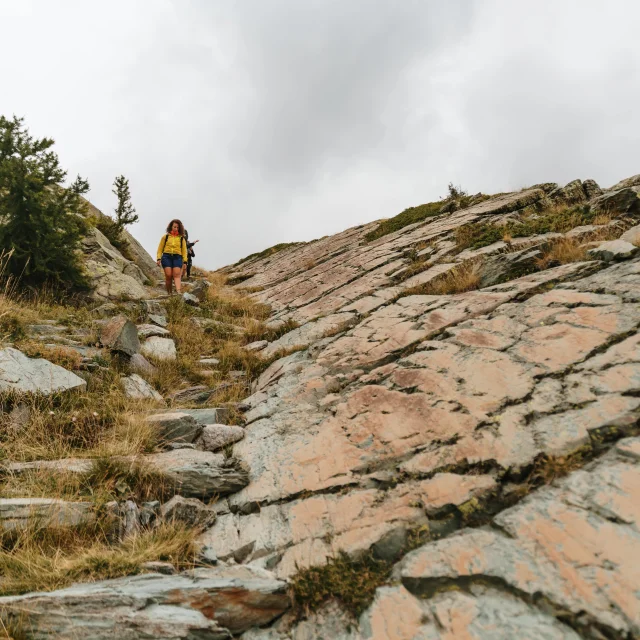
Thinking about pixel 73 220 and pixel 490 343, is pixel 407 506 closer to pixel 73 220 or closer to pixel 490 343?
pixel 490 343

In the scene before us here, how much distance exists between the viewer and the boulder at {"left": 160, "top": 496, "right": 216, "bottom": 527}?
356 centimetres

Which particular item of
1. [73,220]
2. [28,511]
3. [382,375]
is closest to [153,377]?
[28,511]

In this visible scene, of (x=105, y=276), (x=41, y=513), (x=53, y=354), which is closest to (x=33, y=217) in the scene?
(x=105, y=276)

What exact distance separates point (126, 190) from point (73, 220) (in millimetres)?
12334

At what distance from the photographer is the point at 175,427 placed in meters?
4.79

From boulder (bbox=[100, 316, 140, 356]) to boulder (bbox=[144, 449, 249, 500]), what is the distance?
303cm

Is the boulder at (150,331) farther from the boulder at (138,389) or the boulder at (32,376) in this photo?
the boulder at (32,376)

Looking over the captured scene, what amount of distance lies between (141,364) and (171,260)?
6838 mm

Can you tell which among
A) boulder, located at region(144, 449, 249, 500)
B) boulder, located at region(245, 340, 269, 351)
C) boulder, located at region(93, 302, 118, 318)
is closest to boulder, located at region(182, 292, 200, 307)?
boulder, located at region(93, 302, 118, 318)

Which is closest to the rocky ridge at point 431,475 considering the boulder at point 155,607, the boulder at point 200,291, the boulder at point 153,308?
the boulder at point 155,607

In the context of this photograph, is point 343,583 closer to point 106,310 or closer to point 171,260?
point 106,310

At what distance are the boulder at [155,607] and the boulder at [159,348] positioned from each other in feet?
15.9

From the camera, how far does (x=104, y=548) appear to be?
3137mm

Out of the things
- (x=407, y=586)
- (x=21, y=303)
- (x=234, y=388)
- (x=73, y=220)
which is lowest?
(x=407, y=586)
